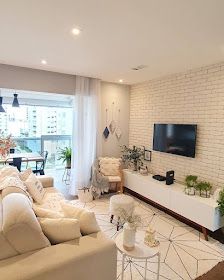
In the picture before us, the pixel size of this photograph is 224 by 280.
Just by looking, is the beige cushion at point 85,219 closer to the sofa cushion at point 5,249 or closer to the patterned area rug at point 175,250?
the sofa cushion at point 5,249

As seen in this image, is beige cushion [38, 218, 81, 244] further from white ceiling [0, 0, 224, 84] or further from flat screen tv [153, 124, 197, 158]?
flat screen tv [153, 124, 197, 158]

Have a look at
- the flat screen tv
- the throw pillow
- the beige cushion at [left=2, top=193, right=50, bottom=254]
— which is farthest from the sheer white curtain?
the beige cushion at [left=2, top=193, right=50, bottom=254]

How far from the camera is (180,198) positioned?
11.0 ft

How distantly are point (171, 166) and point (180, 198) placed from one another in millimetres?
876

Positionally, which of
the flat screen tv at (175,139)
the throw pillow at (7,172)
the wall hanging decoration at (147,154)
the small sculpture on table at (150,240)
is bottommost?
the small sculpture on table at (150,240)

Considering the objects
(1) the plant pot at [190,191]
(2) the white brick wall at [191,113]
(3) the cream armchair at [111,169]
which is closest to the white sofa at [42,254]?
(1) the plant pot at [190,191]

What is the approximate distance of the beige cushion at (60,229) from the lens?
67.6 inches

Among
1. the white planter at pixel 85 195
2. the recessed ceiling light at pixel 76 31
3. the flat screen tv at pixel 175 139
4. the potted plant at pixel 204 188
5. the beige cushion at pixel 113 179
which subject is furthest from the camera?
the beige cushion at pixel 113 179

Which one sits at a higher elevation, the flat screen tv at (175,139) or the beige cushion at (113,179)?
the flat screen tv at (175,139)

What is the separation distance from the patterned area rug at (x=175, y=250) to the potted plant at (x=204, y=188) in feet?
1.93

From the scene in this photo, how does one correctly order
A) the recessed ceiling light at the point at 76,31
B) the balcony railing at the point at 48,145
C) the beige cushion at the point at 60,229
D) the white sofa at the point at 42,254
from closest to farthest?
the white sofa at the point at 42,254
the beige cushion at the point at 60,229
the recessed ceiling light at the point at 76,31
the balcony railing at the point at 48,145

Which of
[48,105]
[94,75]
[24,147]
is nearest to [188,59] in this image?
[94,75]

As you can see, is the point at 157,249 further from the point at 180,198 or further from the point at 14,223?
the point at 180,198

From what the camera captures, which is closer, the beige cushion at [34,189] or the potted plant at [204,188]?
the beige cushion at [34,189]
